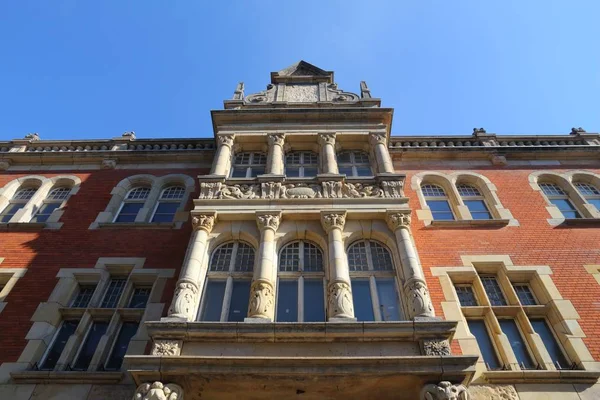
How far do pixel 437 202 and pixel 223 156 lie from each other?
7.41 m

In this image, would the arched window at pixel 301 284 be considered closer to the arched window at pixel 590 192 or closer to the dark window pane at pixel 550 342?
the dark window pane at pixel 550 342

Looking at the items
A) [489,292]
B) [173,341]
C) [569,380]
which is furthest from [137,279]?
[569,380]

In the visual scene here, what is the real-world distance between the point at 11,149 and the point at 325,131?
12.5m

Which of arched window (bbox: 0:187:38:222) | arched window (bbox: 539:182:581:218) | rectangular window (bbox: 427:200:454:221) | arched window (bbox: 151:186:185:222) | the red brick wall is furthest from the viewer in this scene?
arched window (bbox: 0:187:38:222)

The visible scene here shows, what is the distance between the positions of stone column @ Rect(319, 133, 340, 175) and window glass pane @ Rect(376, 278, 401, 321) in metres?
4.07

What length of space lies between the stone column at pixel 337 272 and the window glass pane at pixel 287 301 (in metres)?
0.84

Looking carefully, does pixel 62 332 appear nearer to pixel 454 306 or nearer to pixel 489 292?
pixel 454 306

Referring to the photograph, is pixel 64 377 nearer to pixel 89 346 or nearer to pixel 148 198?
pixel 89 346

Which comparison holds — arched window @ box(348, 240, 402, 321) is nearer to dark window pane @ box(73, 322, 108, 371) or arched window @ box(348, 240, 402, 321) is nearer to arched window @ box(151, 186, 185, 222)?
dark window pane @ box(73, 322, 108, 371)

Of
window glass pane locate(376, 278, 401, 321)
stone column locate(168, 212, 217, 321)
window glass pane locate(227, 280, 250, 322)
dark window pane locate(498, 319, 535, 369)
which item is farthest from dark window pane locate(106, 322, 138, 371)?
dark window pane locate(498, 319, 535, 369)

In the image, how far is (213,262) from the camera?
11.3 metres

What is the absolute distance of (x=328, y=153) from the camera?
1444 cm

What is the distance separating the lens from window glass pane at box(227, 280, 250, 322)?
32.8ft

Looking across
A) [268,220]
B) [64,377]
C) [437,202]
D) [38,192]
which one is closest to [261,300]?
[268,220]
